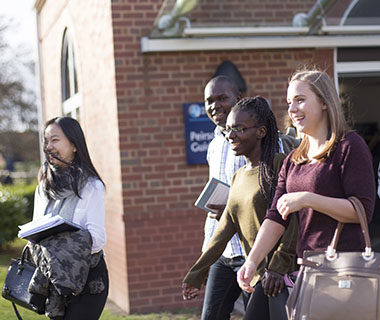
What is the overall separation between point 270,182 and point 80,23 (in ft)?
19.8

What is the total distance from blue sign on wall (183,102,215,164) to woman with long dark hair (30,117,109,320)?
113 inches

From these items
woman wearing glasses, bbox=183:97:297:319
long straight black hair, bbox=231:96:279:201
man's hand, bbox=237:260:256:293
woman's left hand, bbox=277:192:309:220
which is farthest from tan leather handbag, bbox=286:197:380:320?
long straight black hair, bbox=231:96:279:201

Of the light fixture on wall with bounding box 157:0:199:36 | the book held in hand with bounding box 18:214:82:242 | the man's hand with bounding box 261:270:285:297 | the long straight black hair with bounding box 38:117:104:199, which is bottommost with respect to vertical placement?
the man's hand with bounding box 261:270:285:297

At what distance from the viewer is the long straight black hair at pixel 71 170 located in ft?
13.5

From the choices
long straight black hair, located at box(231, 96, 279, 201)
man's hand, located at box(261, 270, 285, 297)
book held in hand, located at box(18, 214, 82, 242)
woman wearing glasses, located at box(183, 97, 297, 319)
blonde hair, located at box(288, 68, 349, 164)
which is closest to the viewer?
blonde hair, located at box(288, 68, 349, 164)

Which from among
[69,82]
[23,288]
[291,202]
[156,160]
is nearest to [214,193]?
[291,202]

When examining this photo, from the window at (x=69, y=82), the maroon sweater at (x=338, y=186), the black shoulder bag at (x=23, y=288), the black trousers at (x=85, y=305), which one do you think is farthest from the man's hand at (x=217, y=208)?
the window at (x=69, y=82)

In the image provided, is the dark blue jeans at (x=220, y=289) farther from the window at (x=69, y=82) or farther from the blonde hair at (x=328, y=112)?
the window at (x=69, y=82)

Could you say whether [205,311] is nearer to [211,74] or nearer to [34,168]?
[211,74]

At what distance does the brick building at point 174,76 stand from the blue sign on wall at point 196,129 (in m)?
0.07

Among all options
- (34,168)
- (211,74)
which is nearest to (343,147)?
(211,74)

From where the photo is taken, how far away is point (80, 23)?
887cm

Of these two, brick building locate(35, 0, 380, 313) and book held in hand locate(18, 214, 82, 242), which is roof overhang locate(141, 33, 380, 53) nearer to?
brick building locate(35, 0, 380, 313)

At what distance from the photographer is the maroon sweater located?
286 cm
